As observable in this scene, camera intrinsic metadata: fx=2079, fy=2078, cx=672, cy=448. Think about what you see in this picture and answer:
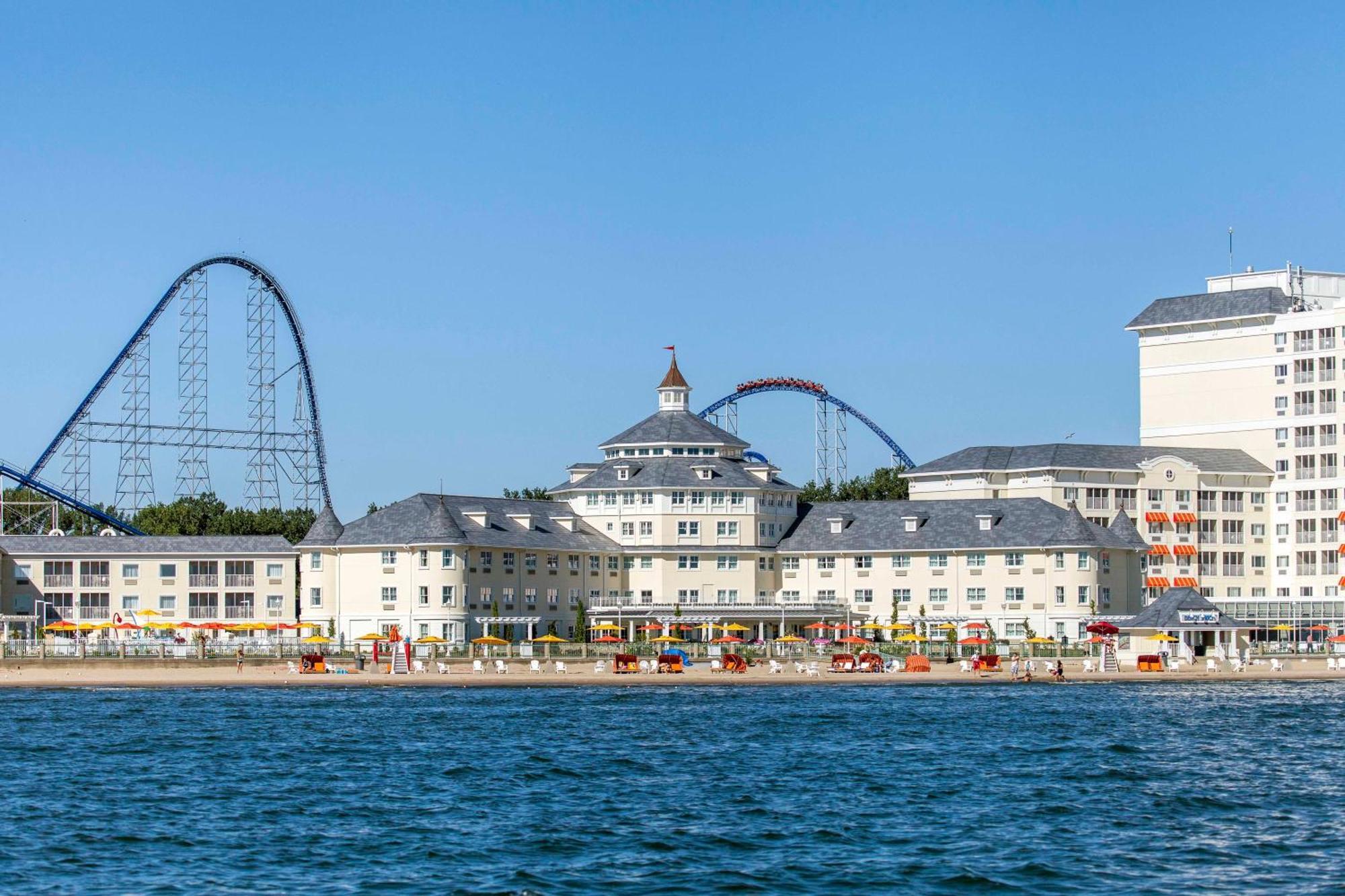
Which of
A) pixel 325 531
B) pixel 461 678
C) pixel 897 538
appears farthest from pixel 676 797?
pixel 897 538

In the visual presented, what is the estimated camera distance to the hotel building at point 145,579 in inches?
4729

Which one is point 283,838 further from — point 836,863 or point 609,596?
point 609,596

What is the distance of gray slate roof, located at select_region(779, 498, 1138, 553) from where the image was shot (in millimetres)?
121500

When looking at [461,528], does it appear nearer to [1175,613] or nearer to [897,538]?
[897,538]

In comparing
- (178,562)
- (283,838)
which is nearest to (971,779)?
(283,838)

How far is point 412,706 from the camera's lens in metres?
86.8

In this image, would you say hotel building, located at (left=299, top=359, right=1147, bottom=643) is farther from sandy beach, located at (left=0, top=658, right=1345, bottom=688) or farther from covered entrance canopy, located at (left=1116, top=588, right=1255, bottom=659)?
sandy beach, located at (left=0, top=658, right=1345, bottom=688)

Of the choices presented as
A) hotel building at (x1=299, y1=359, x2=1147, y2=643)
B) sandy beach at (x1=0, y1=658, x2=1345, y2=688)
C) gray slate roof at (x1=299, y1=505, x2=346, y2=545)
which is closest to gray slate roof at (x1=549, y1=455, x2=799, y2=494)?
hotel building at (x1=299, y1=359, x2=1147, y2=643)

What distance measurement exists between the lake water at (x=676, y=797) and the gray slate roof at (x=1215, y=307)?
6075cm

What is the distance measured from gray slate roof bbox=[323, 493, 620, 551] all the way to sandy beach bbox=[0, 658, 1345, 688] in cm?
1537

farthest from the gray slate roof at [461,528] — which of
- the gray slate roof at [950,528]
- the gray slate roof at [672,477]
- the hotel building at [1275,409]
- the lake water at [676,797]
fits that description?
the hotel building at [1275,409]

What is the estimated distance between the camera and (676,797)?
54938 millimetres

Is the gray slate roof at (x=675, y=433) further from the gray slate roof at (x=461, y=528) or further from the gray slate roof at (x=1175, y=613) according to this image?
the gray slate roof at (x=1175, y=613)

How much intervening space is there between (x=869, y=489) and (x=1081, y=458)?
27829 millimetres
